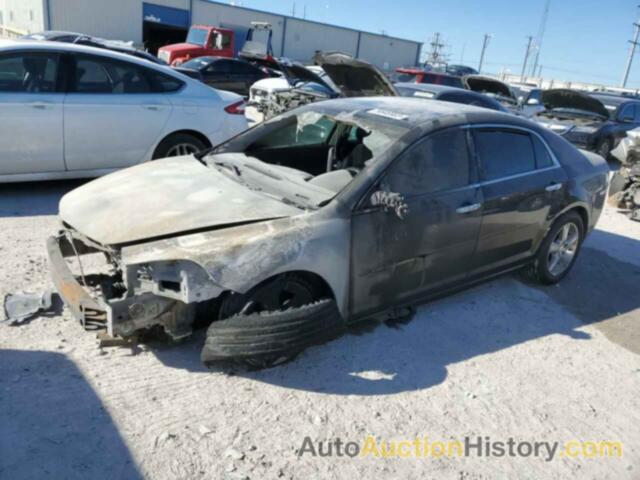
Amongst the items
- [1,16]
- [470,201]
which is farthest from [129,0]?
[470,201]

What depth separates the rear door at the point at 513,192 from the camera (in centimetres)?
424

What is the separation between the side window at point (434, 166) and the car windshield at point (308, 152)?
164 mm

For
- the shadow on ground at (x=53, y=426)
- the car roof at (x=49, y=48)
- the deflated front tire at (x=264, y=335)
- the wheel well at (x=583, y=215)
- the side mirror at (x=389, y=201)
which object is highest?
the car roof at (x=49, y=48)

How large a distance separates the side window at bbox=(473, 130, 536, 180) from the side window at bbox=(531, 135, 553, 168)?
59mm

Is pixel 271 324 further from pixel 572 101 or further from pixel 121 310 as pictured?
pixel 572 101

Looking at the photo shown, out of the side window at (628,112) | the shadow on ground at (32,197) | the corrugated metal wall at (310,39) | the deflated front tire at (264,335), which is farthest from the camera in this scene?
the corrugated metal wall at (310,39)

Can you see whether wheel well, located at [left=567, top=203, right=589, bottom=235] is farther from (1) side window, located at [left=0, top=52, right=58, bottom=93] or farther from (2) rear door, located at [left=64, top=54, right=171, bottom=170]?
(1) side window, located at [left=0, top=52, right=58, bottom=93]

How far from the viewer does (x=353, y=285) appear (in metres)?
3.53

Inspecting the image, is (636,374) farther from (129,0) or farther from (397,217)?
(129,0)

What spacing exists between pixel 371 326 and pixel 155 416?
1.71 m

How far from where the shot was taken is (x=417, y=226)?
3.72m

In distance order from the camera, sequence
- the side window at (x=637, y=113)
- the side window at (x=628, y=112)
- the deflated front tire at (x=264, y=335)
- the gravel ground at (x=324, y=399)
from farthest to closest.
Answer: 1. the side window at (x=637, y=113)
2. the side window at (x=628, y=112)
3. the deflated front tire at (x=264, y=335)
4. the gravel ground at (x=324, y=399)

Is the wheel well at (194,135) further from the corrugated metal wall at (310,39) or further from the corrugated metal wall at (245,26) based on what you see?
the corrugated metal wall at (310,39)

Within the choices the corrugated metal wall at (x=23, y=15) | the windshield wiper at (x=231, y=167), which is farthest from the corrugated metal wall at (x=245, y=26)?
the windshield wiper at (x=231, y=167)
